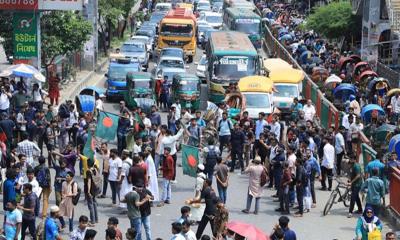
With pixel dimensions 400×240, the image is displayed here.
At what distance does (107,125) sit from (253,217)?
20.0ft

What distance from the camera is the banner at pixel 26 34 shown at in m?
38.5

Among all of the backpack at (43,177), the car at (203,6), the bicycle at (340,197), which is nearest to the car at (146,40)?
the car at (203,6)

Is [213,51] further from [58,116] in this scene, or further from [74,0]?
[58,116]

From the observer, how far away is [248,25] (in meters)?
63.4

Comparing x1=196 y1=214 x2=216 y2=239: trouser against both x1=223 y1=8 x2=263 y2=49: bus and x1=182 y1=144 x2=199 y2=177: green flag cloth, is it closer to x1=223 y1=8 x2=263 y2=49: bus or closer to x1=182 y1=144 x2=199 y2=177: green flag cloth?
x1=182 y1=144 x2=199 y2=177: green flag cloth

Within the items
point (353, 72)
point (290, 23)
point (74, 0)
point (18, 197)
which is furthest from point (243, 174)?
point (290, 23)

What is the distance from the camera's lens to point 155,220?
23516mm

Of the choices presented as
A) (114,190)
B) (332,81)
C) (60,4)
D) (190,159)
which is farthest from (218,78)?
(114,190)

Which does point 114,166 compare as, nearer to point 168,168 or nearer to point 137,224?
point 168,168

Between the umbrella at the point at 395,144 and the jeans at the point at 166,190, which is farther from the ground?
the umbrella at the point at 395,144

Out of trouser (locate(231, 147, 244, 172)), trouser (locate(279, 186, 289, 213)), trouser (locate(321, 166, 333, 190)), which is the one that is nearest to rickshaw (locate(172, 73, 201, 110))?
trouser (locate(231, 147, 244, 172))

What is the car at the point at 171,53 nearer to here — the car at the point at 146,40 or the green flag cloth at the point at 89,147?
the car at the point at 146,40

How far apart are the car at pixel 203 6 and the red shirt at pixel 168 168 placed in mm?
58891

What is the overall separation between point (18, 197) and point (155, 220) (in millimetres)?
3173
